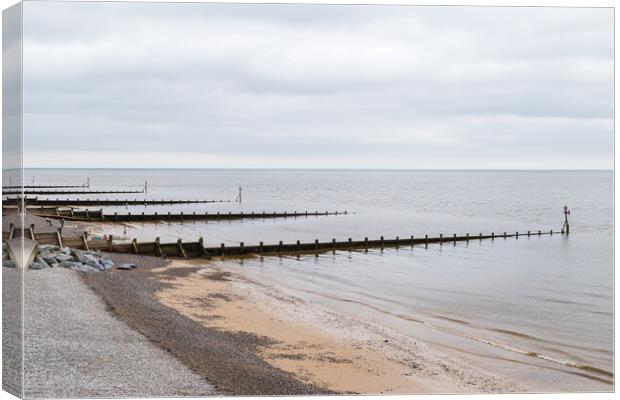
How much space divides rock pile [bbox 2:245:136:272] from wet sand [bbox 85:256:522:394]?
3.94ft

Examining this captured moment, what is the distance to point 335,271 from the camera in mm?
35000

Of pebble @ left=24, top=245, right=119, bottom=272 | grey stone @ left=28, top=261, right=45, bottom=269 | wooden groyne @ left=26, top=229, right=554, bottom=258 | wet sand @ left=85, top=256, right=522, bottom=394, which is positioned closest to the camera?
wet sand @ left=85, top=256, right=522, bottom=394

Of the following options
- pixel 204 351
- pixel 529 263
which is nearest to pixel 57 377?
pixel 204 351

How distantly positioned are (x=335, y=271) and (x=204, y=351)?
67.3 feet

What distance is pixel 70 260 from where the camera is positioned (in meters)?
25.2

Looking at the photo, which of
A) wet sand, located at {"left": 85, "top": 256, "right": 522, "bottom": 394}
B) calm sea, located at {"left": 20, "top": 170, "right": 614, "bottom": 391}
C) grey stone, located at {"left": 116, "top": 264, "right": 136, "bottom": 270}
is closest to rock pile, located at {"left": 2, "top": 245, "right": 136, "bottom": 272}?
grey stone, located at {"left": 116, "top": 264, "right": 136, "bottom": 270}

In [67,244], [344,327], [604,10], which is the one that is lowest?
[344,327]

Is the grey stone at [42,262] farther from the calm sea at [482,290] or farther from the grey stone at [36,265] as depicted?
the calm sea at [482,290]

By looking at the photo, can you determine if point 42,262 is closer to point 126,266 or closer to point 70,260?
point 70,260

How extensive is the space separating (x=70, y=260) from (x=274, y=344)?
12145 millimetres

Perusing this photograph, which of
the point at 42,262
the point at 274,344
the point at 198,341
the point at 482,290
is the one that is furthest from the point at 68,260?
the point at 482,290

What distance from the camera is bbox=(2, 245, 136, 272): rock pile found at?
79.3ft

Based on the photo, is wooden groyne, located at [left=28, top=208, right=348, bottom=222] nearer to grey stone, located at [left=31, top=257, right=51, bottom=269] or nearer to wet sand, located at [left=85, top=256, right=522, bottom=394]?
grey stone, located at [left=31, top=257, right=51, bottom=269]

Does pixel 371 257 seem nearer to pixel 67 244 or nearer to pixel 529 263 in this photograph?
pixel 529 263
